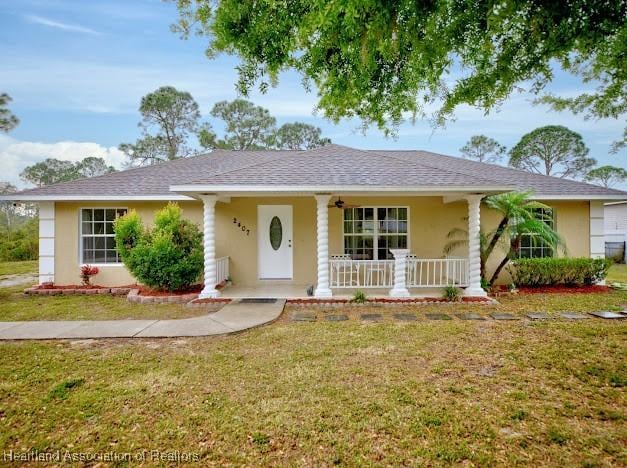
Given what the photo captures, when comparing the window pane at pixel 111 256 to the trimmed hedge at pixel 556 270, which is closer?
the trimmed hedge at pixel 556 270

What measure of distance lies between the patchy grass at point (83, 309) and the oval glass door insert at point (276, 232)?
9.86 feet

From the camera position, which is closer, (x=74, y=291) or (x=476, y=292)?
(x=476, y=292)

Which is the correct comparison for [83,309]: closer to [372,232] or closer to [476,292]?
[372,232]

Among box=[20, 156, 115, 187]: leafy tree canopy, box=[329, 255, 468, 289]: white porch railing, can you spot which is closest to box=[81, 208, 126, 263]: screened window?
box=[329, 255, 468, 289]: white porch railing

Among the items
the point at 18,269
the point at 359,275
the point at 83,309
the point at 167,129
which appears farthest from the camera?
the point at 167,129

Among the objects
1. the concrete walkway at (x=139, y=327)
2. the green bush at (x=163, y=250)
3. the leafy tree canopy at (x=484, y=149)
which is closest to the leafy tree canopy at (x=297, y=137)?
the leafy tree canopy at (x=484, y=149)

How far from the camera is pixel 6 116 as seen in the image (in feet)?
44.0

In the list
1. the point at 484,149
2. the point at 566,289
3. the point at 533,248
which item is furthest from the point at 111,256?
the point at 484,149

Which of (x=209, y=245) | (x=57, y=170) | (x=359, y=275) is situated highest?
(x=57, y=170)

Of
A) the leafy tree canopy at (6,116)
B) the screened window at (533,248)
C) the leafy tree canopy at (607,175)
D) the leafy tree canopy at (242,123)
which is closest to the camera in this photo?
the screened window at (533,248)

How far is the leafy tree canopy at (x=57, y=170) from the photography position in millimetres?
36938

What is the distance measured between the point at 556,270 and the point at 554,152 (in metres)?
32.6

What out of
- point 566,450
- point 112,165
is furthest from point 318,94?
point 112,165

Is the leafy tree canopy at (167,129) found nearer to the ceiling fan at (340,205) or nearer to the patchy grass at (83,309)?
the patchy grass at (83,309)
